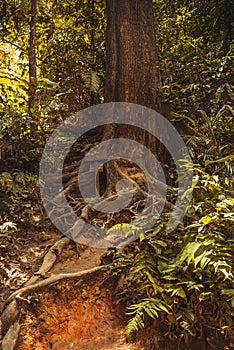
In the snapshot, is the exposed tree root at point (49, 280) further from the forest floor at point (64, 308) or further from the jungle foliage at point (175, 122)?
the jungle foliage at point (175, 122)

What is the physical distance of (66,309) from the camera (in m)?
3.16

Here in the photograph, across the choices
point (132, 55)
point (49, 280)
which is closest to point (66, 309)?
point (49, 280)

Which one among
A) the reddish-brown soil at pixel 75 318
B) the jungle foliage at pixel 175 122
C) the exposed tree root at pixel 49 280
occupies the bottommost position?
the reddish-brown soil at pixel 75 318

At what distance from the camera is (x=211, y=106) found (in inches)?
223

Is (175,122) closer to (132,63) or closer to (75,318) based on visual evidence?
(132,63)

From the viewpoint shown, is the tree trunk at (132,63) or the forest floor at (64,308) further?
the tree trunk at (132,63)

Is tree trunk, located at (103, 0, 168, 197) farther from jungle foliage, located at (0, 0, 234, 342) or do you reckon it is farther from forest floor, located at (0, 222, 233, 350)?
forest floor, located at (0, 222, 233, 350)

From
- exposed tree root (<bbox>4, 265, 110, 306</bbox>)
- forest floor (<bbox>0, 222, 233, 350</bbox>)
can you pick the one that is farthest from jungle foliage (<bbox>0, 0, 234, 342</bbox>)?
exposed tree root (<bbox>4, 265, 110, 306</bbox>)

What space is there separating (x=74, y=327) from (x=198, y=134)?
3.55 metres

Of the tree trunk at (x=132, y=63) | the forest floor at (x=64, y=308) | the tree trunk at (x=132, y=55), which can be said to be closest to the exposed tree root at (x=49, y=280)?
the forest floor at (x=64, y=308)

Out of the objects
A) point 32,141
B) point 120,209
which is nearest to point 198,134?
point 120,209

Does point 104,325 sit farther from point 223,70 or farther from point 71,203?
point 223,70

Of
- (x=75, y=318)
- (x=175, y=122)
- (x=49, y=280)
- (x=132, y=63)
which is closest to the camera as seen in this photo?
Answer: (x=75, y=318)

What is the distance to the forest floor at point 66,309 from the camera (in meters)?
2.93
